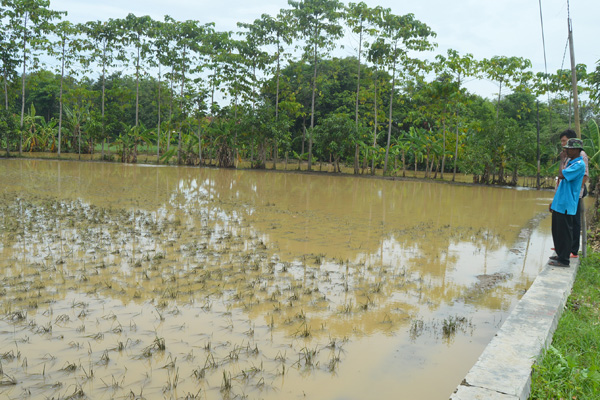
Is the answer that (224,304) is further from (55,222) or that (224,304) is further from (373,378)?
(55,222)

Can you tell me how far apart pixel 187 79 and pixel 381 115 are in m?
11.1

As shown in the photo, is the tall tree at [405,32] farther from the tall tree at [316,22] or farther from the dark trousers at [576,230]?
the dark trousers at [576,230]

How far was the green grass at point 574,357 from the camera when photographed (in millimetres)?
2760

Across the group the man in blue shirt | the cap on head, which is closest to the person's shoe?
the man in blue shirt

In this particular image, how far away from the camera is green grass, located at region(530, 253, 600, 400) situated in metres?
2.76

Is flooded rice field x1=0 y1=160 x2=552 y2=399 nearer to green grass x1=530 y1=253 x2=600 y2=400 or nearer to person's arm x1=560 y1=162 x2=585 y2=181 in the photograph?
green grass x1=530 y1=253 x2=600 y2=400

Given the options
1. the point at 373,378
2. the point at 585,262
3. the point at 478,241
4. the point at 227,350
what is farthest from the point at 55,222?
the point at 585,262

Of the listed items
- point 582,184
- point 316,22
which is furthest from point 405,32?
point 582,184

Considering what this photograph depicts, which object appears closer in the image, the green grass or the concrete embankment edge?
the concrete embankment edge

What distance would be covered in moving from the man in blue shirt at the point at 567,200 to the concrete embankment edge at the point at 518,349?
99 cm

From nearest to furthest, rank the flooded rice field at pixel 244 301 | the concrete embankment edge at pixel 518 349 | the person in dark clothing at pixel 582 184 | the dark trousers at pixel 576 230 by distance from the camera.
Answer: the concrete embankment edge at pixel 518 349, the flooded rice field at pixel 244 301, the person in dark clothing at pixel 582 184, the dark trousers at pixel 576 230

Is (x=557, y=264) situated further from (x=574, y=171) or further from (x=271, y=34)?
(x=271, y=34)

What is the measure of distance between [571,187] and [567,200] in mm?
159

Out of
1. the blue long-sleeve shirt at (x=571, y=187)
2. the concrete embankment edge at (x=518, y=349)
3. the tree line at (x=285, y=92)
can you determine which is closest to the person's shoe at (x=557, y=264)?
the blue long-sleeve shirt at (x=571, y=187)
